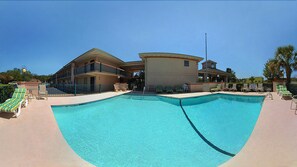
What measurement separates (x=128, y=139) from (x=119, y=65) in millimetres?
22665

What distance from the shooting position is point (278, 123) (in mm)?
5871

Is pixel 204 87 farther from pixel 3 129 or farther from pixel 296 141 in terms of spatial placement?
pixel 3 129

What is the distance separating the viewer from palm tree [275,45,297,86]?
1836cm

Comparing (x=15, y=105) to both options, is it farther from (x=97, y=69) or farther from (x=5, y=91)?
(x=97, y=69)

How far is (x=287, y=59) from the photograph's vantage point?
18.8 metres

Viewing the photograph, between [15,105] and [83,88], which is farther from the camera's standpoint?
[83,88]

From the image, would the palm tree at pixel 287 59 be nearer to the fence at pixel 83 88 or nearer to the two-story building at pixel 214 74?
the two-story building at pixel 214 74

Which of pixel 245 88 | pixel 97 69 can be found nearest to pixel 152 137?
pixel 97 69

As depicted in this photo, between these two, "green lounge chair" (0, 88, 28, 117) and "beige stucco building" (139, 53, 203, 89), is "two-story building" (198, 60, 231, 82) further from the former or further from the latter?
"green lounge chair" (0, 88, 28, 117)

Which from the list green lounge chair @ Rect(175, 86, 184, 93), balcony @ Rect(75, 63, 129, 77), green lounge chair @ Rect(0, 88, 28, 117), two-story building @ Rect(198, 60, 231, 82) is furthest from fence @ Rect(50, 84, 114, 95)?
two-story building @ Rect(198, 60, 231, 82)

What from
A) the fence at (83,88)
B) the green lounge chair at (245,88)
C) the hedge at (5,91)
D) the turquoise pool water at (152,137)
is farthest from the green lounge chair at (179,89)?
the hedge at (5,91)

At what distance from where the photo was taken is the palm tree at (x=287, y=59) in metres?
18.4

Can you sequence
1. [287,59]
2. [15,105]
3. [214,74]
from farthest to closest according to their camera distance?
[214,74], [287,59], [15,105]

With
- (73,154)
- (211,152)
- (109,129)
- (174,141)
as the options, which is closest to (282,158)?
(211,152)
